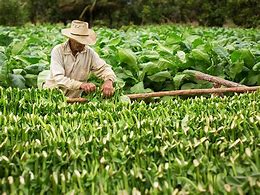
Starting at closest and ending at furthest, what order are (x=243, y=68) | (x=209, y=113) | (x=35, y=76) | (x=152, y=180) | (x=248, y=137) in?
(x=152, y=180)
(x=248, y=137)
(x=209, y=113)
(x=35, y=76)
(x=243, y=68)

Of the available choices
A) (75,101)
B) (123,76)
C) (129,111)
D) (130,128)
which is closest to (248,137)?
(130,128)

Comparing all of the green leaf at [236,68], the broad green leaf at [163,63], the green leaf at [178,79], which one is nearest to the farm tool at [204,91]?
the green leaf at [178,79]

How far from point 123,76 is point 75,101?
164 cm

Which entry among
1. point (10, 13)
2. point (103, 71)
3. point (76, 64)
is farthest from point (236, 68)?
point (10, 13)

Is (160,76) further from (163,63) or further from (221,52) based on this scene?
(221,52)

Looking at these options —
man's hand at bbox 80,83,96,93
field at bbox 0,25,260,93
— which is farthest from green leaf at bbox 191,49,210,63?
man's hand at bbox 80,83,96,93

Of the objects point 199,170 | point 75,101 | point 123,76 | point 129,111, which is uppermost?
point 199,170

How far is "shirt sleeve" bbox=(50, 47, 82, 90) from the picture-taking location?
4.70 m

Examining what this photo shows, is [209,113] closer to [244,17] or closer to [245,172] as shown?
[245,172]

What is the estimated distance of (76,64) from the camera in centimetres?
499

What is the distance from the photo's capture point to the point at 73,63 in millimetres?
4984

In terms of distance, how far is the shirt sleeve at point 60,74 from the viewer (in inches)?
185

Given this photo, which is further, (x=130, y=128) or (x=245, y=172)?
(x=130, y=128)

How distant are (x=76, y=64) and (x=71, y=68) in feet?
0.22
